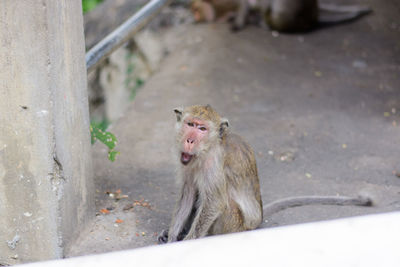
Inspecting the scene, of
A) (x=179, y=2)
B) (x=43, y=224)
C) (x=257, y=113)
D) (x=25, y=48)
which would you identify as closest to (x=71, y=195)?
(x=43, y=224)

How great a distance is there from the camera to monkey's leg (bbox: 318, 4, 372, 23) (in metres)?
9.72

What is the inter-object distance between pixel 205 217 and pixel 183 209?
1.03ft

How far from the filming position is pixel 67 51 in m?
3.82

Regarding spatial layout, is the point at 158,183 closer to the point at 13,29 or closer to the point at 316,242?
the point at 13,29

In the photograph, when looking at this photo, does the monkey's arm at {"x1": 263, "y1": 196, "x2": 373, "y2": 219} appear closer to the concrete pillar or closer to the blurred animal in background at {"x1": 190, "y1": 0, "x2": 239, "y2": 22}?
the concrete pillar

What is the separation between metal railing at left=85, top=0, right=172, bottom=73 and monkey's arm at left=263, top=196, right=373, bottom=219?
2.02m

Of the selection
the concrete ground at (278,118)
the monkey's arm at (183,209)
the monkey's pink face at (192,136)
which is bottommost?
the concrete ground at (278,118)

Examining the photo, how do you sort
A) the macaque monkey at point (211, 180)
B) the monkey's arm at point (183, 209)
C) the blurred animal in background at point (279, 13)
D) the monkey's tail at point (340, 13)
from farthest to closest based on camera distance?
the monkey's tail at point (340, 13) → the blurred animal in background at point (279, 13) → the monkey's arm at point (183, 209) → the macaque monkey at point (211, 180)

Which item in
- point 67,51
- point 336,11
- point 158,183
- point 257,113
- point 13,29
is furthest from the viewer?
point 336,11

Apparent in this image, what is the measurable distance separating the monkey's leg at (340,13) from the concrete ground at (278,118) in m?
0.19

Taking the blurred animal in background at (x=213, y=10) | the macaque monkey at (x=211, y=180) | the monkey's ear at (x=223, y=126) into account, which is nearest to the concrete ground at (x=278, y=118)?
the blurred animal in background at (x=213, y=10)

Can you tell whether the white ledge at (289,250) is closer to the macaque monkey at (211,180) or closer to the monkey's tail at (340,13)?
the macaque monkey at (211,180)

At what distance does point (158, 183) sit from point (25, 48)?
2158 mm

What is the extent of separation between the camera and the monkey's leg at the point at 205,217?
395 cm
